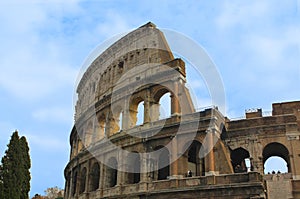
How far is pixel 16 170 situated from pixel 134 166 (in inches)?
262

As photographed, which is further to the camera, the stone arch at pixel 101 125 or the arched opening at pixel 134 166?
Answer: the stone arch at pixel 101 125

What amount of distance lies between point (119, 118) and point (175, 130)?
18.9 ft

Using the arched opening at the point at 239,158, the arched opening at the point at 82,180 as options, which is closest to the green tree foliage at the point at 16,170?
Answer: the arched opening at the point at 82,180

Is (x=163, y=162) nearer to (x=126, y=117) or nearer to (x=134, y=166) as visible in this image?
(x=134, y=166)

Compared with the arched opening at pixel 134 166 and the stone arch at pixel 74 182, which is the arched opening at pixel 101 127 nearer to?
Answer: the stone arch at pixel 74 182

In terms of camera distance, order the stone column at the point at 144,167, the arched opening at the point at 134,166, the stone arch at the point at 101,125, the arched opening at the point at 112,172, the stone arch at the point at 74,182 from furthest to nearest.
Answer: the stone arch at the point at 74,182 → the stone arch at the point at 101,125 → the arched opening at the point at 112,172 → the arched opening at the point at 134,166 → the stone column at the point at 144,167

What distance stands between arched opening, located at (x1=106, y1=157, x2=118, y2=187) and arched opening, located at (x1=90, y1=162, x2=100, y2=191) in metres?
1.53

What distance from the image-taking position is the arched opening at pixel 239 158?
20.9 m

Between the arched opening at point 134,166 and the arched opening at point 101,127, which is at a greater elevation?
the arched opening at point 101,127

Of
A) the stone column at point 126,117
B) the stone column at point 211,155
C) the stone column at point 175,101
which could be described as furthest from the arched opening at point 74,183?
the stone column at point 211,155

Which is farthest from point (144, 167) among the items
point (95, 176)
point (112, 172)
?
point (95, 176)

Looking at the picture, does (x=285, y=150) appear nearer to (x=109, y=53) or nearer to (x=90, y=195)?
(x=90, y=195)

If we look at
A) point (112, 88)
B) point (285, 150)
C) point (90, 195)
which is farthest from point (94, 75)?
point (285, 150)

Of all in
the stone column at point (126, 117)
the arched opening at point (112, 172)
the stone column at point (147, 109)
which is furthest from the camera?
the stone column at point (126, 117)
